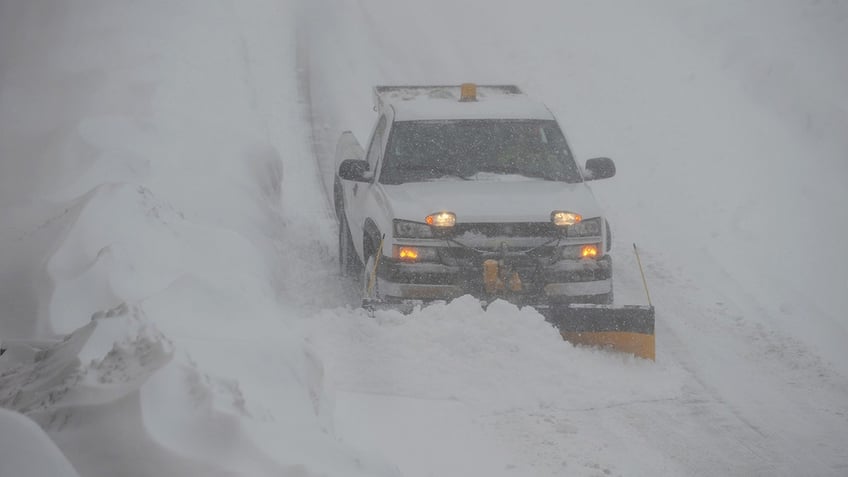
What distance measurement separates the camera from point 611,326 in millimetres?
6676

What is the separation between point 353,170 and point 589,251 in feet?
6.82

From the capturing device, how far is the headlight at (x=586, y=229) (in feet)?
23.5

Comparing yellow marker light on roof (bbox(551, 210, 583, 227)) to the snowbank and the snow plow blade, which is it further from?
the snowbank

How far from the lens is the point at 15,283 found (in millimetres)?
5742

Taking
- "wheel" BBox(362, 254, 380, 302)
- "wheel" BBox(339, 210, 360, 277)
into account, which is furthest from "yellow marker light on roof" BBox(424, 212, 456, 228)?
"wheel" BBox(339, 210, 360, 277)

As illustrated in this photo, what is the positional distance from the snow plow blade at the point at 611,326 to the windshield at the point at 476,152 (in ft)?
5.22

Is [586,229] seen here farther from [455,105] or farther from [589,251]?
[455,105]

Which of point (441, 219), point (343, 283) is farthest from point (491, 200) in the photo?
point (343, 283)

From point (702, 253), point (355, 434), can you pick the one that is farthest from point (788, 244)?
point (355, 434)

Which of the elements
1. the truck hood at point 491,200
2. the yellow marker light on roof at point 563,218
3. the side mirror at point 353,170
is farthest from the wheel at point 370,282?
the yellow marker light on roof at point 563,218

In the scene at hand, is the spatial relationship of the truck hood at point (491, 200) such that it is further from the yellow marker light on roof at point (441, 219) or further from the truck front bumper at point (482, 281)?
the truck front bumper at point (482, 281)

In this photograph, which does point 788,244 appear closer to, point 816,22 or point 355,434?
point 355,434

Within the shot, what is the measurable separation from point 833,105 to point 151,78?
986 cm

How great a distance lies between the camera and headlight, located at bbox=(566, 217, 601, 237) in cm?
715
